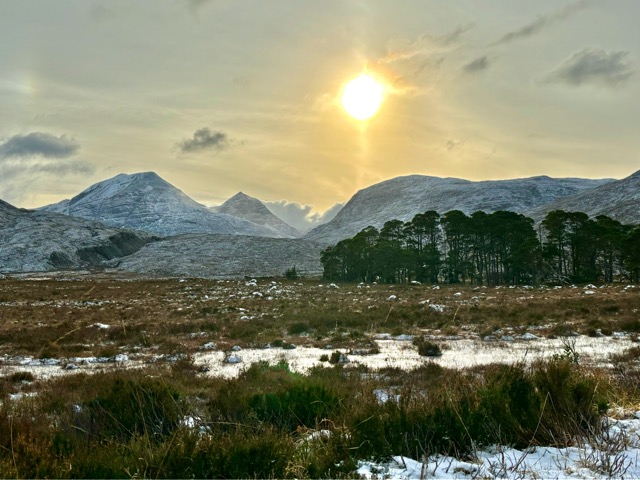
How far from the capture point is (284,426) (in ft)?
19.3

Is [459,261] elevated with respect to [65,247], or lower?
lower

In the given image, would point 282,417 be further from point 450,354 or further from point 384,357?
point 450,354

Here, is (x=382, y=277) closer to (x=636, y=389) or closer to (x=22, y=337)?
(x=22, y=337)

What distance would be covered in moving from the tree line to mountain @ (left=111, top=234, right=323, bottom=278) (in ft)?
107

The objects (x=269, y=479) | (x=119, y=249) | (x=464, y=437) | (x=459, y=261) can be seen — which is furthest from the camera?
(x=119, y=249)

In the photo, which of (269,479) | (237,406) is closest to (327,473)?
(269,479)

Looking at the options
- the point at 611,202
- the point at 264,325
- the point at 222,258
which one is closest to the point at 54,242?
the point at 222,258

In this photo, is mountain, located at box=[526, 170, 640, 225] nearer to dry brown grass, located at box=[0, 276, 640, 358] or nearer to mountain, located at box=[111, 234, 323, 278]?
mountain, located at box=[111, 234, 323, 278]

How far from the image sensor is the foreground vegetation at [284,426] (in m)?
4.51

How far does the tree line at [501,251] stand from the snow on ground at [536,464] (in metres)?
A: 48.2

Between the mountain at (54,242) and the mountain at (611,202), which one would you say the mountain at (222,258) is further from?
the mountain at (611,202)

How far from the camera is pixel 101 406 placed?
6512mm

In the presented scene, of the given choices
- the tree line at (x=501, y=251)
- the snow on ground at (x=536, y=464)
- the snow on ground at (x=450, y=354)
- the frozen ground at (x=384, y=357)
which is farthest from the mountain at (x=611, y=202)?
the snow on ground at (x=536, y=464)

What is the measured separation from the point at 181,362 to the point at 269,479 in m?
8.80
